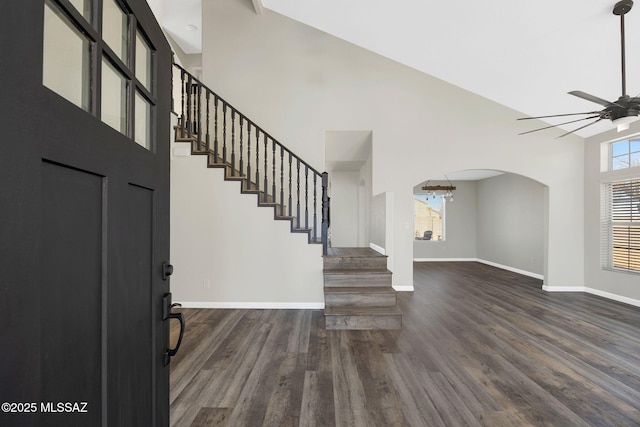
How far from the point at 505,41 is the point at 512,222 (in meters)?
5.55

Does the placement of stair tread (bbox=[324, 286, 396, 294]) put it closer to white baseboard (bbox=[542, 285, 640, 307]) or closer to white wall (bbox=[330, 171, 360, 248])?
white baseboard (bbox=[542, 285, 640, 307])

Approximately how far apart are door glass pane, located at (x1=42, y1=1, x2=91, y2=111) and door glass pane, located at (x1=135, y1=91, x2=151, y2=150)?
0.30m

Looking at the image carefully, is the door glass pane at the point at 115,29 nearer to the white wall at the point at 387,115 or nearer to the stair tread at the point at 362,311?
the stair tread at the point at 362,311

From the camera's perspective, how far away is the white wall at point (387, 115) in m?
5.40

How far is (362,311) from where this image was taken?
12.2 feet

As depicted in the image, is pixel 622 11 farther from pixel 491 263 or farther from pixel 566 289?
pixel 491 263

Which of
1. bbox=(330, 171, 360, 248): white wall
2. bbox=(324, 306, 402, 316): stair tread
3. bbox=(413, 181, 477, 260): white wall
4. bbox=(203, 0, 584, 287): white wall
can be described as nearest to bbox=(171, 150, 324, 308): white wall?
bbox=(324, 306, 402, 316): stair tread

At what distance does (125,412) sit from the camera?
89 centimetres

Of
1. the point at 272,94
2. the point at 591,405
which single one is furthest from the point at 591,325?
the point at 272,94

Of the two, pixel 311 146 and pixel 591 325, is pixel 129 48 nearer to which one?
pixel 311 146

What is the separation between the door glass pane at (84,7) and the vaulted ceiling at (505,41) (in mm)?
4336

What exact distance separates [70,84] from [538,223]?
8.69 metres

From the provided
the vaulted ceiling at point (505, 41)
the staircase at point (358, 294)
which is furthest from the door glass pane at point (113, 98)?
the vaulted ceiling at point (505, 41)

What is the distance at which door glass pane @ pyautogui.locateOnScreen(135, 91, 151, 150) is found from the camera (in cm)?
102
